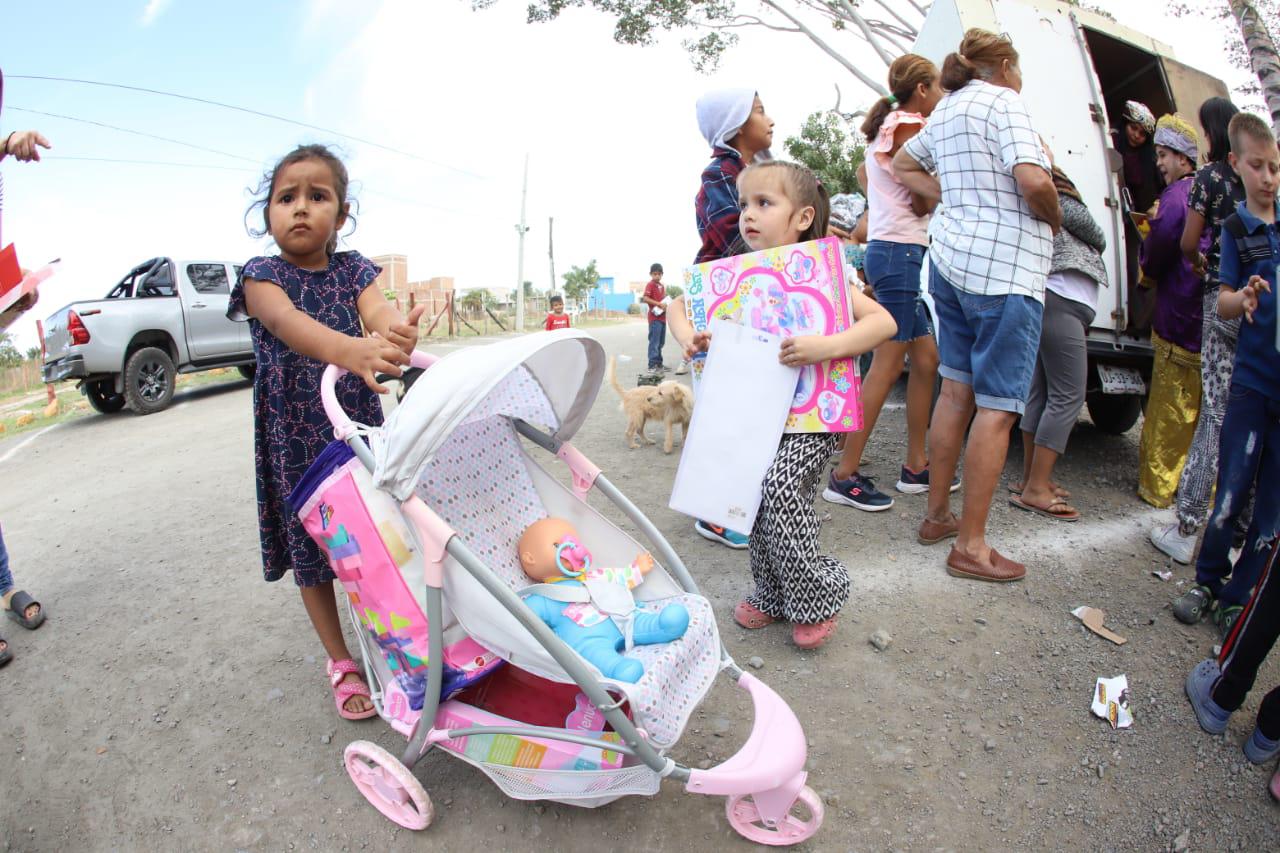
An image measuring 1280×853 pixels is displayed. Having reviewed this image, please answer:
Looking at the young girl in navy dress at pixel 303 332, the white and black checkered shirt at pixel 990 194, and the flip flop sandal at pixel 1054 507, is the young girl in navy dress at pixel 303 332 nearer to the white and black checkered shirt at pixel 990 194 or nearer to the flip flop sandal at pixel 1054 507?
the white and black checkered shirt at pixel 990 194

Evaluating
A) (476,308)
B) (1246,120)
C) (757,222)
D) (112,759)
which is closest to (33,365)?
(476,308)

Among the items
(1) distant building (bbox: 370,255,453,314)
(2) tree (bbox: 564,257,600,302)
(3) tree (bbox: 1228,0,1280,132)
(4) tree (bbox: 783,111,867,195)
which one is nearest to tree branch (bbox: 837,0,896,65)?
(4) tree (bbox: 783,111,867,195)

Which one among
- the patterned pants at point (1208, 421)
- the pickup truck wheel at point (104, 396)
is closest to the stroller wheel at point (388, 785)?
the patterned pants at point (1208, 421)

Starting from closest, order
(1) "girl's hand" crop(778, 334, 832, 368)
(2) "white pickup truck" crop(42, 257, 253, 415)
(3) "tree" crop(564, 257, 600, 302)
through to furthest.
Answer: (1) "girl's hand" crop(778, 334, 832, 368)
(2) "white pickup truck" crop(42, 257, 253, 415)
(3) "tree" crop(564, 257, 600, 302)

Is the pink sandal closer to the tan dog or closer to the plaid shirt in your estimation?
the plaid shirt

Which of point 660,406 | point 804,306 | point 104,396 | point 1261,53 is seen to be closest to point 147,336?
point 104,396

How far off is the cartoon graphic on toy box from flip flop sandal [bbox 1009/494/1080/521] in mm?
2018

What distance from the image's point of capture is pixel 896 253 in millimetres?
3676

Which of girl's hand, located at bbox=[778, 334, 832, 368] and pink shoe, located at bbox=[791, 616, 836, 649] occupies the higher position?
girl's hand, located at bbox=[778, 334, 832, 368]

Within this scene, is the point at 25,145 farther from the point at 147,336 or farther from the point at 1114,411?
the point at 147,336

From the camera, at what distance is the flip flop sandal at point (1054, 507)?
12.6 feet

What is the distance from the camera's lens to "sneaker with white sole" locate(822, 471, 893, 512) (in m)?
3.97

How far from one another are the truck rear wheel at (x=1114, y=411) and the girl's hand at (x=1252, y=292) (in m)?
2.43

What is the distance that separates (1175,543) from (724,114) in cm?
293
